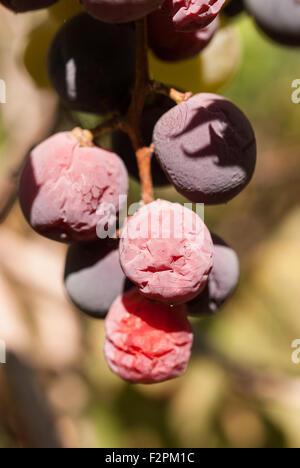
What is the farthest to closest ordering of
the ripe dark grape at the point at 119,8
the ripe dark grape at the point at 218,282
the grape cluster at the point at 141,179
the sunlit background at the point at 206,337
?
the sunlit background at the point at 206,337, the ripe dark grape at the point at 218,282, the grape cluster at the point at 141,179, the ripe dark grape at the point at 119,8

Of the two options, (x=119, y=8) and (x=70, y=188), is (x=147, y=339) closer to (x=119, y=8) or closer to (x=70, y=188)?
(x=70, y=188)

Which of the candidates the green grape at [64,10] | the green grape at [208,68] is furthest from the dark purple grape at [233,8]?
the green grape at [64,10]

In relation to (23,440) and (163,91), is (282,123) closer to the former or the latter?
(163,91)

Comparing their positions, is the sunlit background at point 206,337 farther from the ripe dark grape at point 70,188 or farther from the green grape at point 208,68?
the ripe dark grape at point 70,188

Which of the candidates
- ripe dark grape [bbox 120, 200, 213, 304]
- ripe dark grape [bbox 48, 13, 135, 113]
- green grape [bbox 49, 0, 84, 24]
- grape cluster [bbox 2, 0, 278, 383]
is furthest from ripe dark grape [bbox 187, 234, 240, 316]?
green grape [bbox 49, 0, 84, 24]

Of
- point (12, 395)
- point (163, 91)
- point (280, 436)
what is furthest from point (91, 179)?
point (280, 436)
